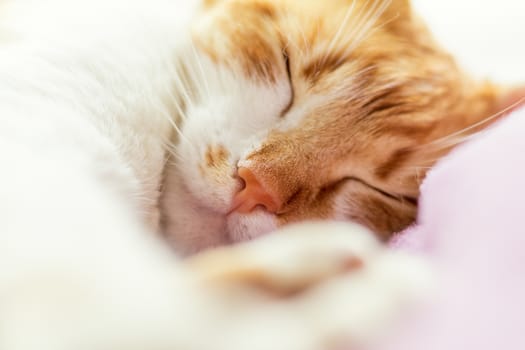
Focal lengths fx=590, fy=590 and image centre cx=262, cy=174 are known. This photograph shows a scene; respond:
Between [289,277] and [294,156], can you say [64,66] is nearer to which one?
[294,156]

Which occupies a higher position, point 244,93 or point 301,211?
point 244,93

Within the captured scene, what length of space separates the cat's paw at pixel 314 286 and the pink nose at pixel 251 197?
0.32 metres

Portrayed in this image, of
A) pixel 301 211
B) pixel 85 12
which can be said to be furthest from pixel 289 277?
pixel 85 12

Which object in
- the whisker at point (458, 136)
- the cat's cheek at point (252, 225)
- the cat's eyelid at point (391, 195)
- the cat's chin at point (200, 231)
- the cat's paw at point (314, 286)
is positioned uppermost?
the cat's paw at point (314, 286)

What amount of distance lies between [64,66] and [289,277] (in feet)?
1.59

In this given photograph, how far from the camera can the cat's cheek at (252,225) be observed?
824 millimetres

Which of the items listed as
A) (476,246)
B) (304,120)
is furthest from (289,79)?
(476,246)

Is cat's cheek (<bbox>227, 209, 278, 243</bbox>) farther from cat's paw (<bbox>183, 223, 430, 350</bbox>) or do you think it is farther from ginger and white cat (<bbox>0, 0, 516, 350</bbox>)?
cat's paw (<bbox>183, 223, 430, 350</bbox>)

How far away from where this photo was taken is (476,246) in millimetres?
478

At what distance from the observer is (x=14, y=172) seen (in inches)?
19.5

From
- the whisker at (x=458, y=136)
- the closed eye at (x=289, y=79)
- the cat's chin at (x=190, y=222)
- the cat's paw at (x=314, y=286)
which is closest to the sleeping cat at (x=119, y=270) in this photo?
the cat's paw at (x=314, y=286)

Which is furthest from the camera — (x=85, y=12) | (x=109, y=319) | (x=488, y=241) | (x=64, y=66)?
(x=85, y=12)

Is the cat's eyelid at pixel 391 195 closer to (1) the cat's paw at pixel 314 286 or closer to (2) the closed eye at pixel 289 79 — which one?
(2) the closed eye at pixel 289 79

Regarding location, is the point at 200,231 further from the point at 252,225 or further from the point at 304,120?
the point at 304,120
